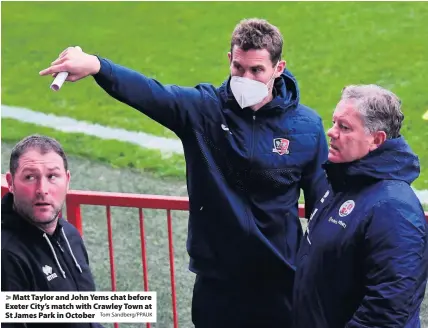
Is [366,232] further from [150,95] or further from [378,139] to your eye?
[150,95]

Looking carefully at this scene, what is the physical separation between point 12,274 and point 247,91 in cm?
128

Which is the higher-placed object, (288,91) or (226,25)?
(226,25)

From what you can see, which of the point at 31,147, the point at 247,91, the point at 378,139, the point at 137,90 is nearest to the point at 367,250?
the point at 378,139

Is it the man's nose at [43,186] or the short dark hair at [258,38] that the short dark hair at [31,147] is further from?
the short dark hair at [258,38]

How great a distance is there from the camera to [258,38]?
4395 mm

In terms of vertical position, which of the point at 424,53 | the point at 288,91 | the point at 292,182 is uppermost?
the point at 424,53

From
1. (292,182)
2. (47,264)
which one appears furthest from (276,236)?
(47,264)

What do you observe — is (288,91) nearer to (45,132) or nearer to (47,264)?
(47,264)

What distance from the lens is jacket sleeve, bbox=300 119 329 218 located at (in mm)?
4570

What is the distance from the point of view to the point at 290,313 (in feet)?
15.2

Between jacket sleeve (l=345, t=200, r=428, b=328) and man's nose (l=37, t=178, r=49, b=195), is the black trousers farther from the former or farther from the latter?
man's nose (l=37, t=178, r=49, b=195)

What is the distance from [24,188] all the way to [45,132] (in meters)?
6.96

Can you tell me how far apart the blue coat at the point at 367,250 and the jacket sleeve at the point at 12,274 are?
1079mm

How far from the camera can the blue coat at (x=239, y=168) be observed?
444 centimetres
